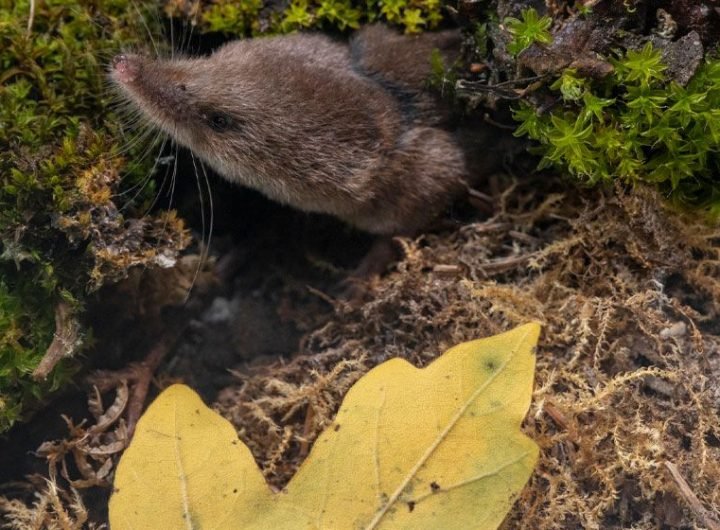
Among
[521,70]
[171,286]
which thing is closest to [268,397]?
[171,286]

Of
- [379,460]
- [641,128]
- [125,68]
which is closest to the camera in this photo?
[379,460]

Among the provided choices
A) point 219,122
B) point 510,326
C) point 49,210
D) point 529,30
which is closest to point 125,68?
point 219,122

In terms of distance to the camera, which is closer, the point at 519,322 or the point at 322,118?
the point at 519,322

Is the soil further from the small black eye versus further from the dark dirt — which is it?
the small black eye

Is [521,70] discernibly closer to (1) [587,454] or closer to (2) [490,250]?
(2) [490,250]

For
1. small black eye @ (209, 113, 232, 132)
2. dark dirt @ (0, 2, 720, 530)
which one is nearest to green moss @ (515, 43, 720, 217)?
dark dirt @ (0, 2, 720, 530)

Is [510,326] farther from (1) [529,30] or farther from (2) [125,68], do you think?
(2) [125,68]
